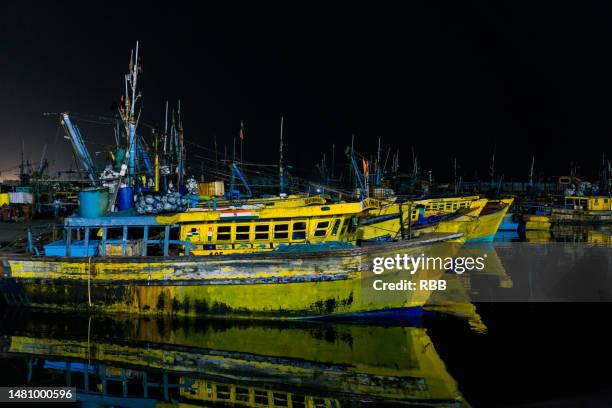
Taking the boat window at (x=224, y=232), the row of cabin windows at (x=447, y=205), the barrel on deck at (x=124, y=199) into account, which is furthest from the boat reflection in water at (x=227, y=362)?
the row of cabin windows at (x=447, y=205)

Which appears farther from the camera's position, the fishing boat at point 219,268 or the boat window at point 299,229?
the boat window at point 299,229

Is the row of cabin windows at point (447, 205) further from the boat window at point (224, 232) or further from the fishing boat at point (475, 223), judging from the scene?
the boat window at point (224, 232)

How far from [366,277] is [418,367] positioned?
3.44 meters

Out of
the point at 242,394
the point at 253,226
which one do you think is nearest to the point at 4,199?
the point at 253,226

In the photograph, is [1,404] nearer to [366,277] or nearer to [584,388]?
[366,277]

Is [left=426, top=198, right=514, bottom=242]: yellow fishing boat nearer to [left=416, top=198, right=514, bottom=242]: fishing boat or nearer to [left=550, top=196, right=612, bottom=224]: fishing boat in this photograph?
[left=416, top=198, right=514, bottom=242]: fishing boat

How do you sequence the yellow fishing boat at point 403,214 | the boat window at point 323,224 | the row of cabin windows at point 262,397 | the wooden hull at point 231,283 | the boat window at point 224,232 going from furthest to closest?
1. the yellow fishing boat at point 403,214
2. the boat window at point 323,224
3. the boat window at point 224,232
4. the wooden hull at point 231,283
5. the row of cabin windows at point 262,397

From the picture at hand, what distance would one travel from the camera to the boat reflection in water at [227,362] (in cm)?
1114

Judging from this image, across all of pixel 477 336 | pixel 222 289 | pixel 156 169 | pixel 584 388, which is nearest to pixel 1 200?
pixel 156 169

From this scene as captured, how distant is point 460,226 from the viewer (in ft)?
102

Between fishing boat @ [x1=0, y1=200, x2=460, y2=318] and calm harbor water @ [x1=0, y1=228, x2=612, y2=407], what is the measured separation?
2.05 ft

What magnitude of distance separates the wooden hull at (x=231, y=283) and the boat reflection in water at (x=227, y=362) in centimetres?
52

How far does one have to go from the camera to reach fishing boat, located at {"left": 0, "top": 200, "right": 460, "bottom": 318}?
15.2 meters

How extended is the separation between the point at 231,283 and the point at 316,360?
151 inches
